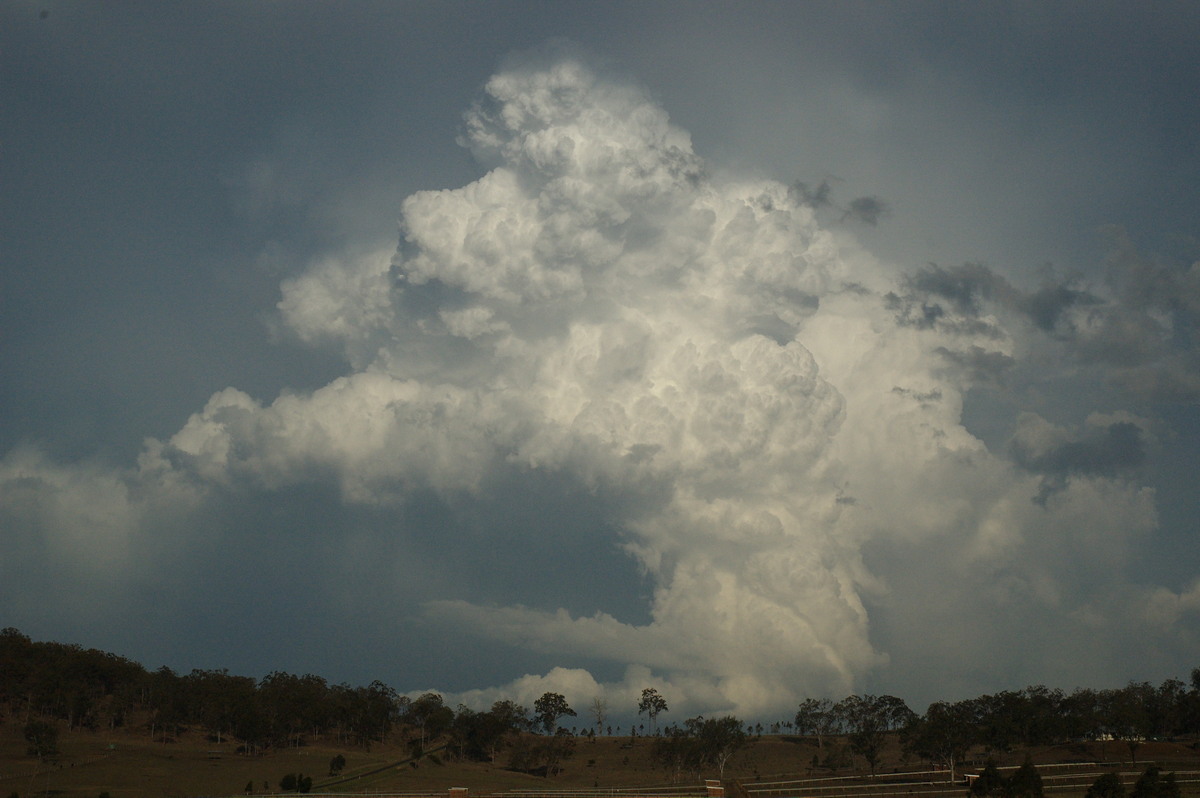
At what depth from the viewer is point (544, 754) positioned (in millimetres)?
187875

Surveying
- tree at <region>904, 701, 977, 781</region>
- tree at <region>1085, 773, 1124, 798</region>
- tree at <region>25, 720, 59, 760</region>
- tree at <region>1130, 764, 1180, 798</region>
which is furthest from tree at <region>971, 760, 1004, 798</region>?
tree at <region>25, 720, 59, 760</region>

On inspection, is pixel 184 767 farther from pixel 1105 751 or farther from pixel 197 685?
pixel 1105 751

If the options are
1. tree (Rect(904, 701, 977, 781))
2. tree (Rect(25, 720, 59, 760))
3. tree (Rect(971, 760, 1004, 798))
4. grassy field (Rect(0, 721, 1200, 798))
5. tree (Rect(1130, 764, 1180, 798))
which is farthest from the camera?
tree (Rect(904, 701, 977, 781))

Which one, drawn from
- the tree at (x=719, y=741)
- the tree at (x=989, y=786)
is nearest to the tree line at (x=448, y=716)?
the tree at (x=719, y=741)

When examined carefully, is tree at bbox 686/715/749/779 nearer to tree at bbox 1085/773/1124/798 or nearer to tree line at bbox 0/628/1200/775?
tree line at bbox 0/628/1200/775

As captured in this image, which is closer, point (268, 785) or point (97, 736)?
point (268, 785)

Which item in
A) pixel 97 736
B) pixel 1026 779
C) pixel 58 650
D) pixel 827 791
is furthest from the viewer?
pixel 58 650

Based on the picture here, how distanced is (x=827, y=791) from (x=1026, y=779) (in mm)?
30924

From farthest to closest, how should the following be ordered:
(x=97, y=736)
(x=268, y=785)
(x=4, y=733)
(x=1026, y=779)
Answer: (x=97, y=736)
(x=4, y=733)
(x=268, y=785)
(x=1026, y=779)

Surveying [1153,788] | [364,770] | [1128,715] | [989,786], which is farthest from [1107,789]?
[364,770]

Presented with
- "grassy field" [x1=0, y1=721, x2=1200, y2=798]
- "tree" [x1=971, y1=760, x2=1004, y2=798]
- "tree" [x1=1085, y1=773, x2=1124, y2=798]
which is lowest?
"grassy field" [x1=0, y1=721, x2=1200, y2=798]

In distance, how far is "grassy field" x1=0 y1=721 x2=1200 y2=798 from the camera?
383 feet

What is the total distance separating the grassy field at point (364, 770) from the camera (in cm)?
11681

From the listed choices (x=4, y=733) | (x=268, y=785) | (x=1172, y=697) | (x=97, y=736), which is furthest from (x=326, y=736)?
(x=1172, y=697)
